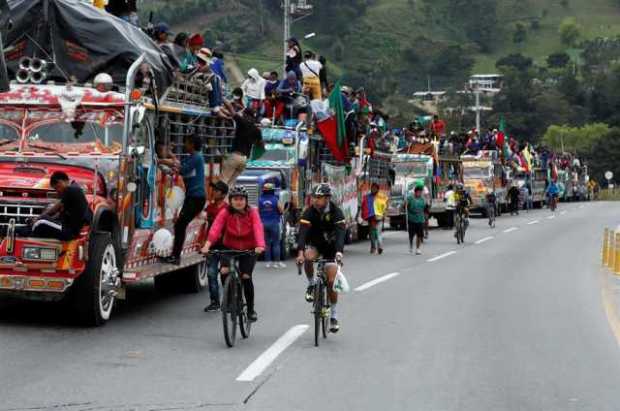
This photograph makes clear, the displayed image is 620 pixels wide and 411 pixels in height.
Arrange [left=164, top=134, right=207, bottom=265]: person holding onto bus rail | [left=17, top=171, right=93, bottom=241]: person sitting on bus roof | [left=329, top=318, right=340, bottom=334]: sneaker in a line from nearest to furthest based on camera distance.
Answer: [left=17, top=171, right=93, bottom=241]: person sitting on bus roof, [left=329, top=318, right=340, bottom=334]: sneaker, [left=164, top=134, right=207, bottom=265]: person holding onto bus rail

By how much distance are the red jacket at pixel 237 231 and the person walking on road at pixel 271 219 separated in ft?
34.4

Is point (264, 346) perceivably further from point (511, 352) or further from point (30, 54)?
point (30, 54)

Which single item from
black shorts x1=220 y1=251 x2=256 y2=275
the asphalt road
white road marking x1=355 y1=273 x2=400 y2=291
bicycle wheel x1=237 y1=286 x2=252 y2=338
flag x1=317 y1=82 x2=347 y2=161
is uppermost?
flag x1=317 y1=82 x2=347 y2=161

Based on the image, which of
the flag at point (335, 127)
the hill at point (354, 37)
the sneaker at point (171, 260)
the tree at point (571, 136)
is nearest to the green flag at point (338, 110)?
the flag at point (335, 127)

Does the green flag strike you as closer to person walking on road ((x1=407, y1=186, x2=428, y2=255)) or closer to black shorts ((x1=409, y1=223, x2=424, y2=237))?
person walking on road ((x1=407, y1=186, x2=428, y2=255))

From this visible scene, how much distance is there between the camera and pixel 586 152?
142m

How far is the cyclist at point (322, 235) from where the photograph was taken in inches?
543

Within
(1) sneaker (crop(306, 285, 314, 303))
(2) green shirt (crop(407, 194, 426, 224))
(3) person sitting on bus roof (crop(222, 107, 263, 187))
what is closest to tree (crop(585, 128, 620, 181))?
(2) green shirt (crop(407, 194, 426, 224))

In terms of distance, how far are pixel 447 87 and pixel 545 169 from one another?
101 m

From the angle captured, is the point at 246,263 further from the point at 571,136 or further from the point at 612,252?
the point at 571,136

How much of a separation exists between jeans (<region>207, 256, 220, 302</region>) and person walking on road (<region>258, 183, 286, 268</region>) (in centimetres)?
785

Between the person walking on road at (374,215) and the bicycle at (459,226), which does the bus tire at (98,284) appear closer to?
the person walking on road at (374,215)

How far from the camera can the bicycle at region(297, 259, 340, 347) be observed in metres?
13.4

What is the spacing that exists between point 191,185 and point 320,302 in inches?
166
